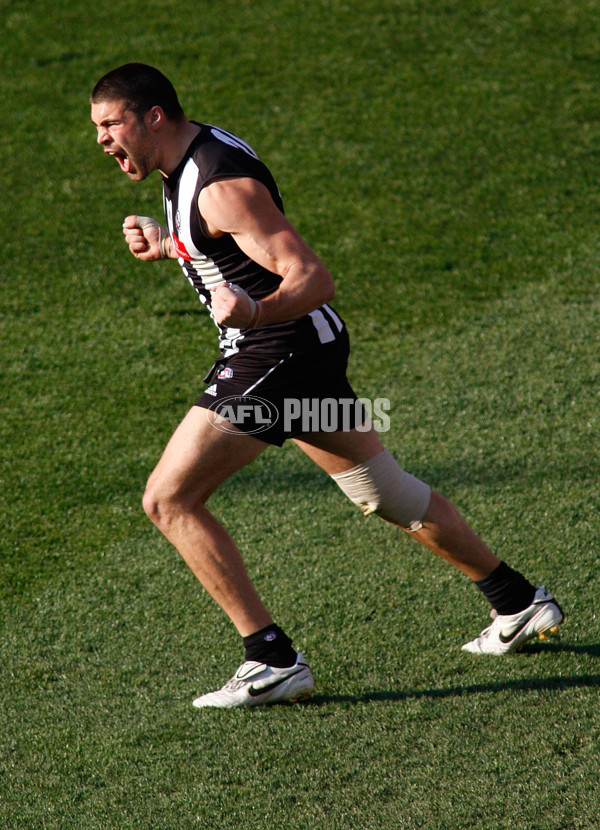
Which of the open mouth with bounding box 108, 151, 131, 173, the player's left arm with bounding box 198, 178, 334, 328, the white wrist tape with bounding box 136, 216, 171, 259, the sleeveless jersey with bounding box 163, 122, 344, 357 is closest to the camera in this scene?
the player's left arm with bounding box 198, 178, 334, 328

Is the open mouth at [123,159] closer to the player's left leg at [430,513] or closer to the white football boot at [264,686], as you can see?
the player's left leg at [430,513]

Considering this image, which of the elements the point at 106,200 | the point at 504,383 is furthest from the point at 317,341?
the point at 106,200

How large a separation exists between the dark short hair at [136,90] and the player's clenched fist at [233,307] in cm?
68

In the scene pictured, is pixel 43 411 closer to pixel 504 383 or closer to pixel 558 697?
pixel 504 383

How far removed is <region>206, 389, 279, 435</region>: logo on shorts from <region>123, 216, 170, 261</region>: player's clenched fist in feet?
2.28

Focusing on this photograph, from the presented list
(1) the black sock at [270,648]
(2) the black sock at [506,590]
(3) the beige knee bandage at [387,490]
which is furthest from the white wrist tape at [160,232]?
(2) the black sock at [506,590]

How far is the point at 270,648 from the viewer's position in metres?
3.22

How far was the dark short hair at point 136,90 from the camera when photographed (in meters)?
2.99

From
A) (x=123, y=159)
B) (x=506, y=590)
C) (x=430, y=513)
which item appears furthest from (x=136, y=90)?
(x=506, y=590)

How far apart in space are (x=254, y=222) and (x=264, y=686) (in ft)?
4.71

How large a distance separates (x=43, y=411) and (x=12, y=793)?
105 inches

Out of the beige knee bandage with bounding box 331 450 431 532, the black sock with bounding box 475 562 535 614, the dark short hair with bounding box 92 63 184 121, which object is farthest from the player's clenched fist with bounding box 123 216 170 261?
the black sock with bounding box 475 562 535 614

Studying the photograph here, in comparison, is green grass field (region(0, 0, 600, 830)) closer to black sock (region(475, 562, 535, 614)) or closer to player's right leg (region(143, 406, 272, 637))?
black sock (region(475, 562, 535, 614))

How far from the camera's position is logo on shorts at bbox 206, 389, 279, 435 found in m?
3.07
